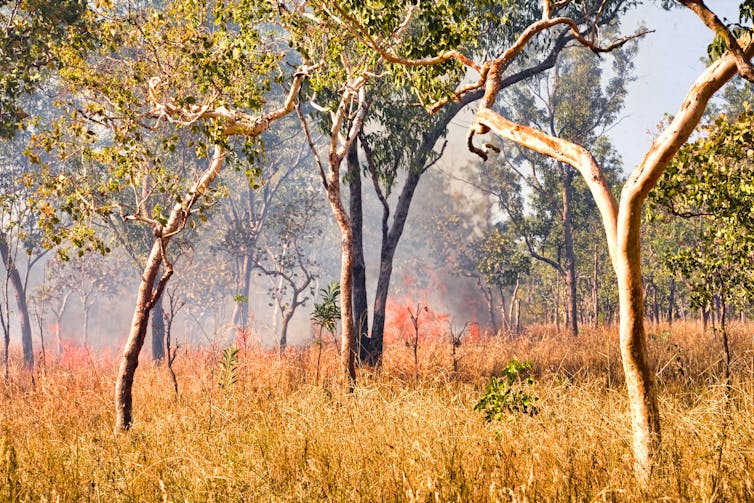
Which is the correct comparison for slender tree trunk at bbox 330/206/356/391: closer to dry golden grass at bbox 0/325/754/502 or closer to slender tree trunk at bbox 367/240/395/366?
dry golden grass at bbox 0/325/754/502

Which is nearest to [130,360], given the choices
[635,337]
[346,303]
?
[346,303]

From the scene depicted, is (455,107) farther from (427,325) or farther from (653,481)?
(427,325)

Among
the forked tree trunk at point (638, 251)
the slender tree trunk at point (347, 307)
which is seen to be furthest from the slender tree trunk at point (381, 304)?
the forked tree trunk at point (638, 251)

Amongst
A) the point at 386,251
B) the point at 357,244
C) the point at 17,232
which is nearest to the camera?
the point at 357,244

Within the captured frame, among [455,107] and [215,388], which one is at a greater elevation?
[455,107]

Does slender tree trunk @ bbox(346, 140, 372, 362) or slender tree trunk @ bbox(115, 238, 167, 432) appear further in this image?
slender tree trunk @ bbox(346, 140, 372, 362)

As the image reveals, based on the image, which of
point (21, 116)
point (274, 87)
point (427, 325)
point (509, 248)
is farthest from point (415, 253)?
point (21, 116)

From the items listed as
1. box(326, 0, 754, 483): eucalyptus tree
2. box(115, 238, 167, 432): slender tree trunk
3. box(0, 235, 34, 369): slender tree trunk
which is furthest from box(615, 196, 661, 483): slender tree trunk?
box(0, 235, 34, 369): slender tree trunk

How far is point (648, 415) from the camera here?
182 inches

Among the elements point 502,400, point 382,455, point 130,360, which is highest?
point 130,360

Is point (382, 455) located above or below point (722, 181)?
below

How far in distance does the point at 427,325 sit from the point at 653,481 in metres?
39.6

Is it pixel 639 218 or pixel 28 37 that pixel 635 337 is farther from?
pixel 28 37

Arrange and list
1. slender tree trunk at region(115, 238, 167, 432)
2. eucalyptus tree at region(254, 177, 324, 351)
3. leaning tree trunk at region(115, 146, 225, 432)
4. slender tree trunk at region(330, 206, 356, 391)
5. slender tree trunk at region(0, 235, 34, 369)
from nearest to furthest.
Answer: leaning tree trunk at region(115, 146, 225, 432) < slender tree trunk at region(115, 238, 167, 432) < slender tree trunk at region(330, 206, 356, 391) < slender tree trunk at region(0, 235, 34, 369) < eucalyptus tree at region(254, 177, 324, 351)
